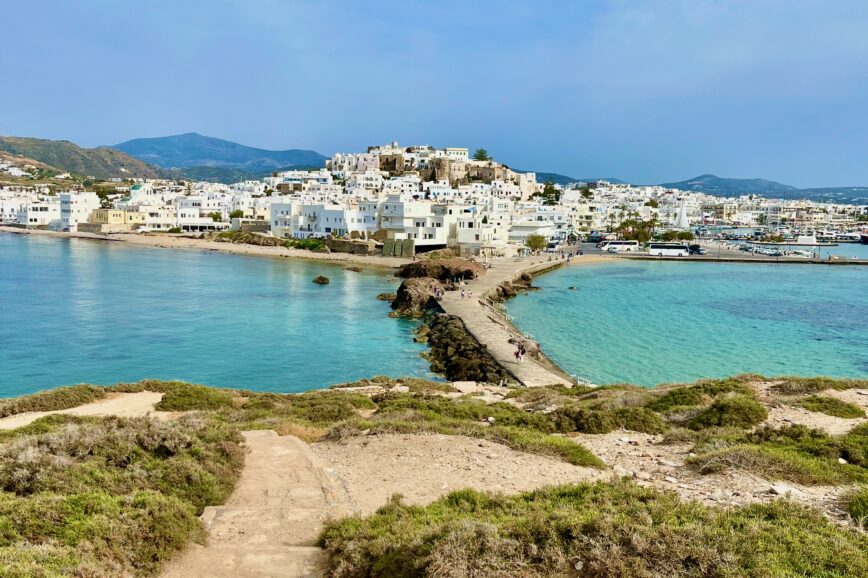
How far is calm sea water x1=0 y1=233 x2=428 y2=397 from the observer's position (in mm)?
22453

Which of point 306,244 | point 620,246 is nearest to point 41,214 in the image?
point 306,244

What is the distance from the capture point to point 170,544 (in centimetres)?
533

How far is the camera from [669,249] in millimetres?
76938

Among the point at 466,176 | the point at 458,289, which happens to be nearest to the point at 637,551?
the point at 458,289

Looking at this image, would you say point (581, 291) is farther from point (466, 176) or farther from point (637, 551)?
point (466, 176)

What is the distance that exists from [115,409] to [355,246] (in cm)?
Result: 5355

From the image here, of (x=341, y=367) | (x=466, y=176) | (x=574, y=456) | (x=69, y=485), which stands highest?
(x=466, y=176)

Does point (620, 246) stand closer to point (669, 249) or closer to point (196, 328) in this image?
point (669, 249)

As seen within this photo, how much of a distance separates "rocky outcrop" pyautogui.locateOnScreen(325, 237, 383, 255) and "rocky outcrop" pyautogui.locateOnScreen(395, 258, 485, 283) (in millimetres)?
16665

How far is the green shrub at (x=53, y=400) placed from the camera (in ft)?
44.3

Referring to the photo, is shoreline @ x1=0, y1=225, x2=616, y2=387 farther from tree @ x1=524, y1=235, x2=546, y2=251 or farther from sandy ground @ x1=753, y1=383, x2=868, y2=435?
sandy ground @ x1=753, y1=383, x2=868, y2=435

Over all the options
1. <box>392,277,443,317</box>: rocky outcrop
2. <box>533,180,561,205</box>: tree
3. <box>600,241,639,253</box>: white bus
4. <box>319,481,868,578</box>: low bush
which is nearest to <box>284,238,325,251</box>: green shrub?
<box>392,277,443,317</box>: rocky outcrop

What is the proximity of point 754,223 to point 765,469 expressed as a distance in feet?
521

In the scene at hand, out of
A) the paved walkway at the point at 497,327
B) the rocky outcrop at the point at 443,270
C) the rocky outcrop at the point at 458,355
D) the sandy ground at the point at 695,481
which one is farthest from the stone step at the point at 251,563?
the rocky outcrop at the point at 443,270
